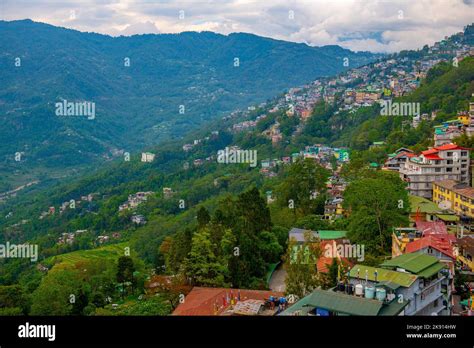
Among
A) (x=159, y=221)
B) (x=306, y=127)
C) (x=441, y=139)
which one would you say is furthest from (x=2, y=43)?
(x=441, y=139)

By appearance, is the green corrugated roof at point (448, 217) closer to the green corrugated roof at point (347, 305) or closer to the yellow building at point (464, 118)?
the green corrugated roof at point (347, 305)

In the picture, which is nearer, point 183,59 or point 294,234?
point 294,234

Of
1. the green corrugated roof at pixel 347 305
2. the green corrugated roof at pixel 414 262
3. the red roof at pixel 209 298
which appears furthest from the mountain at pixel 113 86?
the green corrugated roof at pixel 347 305

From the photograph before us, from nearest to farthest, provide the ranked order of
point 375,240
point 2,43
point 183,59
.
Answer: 1. point 375,240
2. point 2,43
3. point 183,59

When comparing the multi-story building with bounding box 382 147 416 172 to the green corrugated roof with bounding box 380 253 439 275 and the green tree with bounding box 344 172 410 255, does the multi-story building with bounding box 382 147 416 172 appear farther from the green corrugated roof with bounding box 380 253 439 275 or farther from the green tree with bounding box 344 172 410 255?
the green corrugated roof with bounding box 380 253 439 275

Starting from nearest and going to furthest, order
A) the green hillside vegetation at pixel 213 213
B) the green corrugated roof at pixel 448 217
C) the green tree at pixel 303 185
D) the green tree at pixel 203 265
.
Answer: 1. the green tree at pixel 203 265
2. the green hillside vegetation at pixel 213 213
3. the green corrugated roof at pixel 448 217
4. the green tree at pixel 303 185

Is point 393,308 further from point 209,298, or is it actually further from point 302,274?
point 209,298
